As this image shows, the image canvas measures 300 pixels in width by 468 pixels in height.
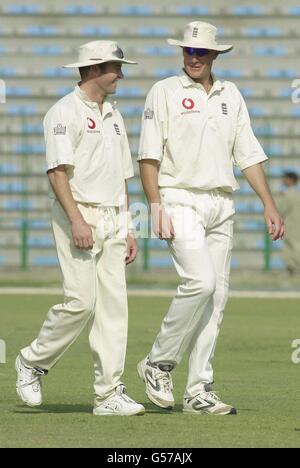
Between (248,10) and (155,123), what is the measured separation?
1995cm

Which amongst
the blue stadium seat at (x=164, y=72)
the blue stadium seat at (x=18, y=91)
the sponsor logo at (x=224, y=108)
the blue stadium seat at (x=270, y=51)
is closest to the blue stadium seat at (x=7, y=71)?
the blue stadium seat at (x=18, y=91)

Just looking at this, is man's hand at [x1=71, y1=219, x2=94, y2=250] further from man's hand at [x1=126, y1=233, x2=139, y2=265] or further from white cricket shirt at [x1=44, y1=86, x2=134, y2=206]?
man's hand at [x1=126, y1=233, x2=139, y2=265]

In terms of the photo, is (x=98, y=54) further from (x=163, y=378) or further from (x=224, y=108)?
(x=163, y=378)

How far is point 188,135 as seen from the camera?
793 centimetres

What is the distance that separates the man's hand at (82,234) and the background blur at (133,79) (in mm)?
18009

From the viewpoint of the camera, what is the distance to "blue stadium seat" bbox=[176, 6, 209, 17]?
2720 cm

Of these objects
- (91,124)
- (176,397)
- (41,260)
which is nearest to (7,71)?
(41,260)

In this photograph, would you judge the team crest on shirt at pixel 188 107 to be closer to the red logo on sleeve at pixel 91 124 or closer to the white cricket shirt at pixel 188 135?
the white cricket shirt at pixel 188 135

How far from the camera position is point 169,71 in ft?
88.7

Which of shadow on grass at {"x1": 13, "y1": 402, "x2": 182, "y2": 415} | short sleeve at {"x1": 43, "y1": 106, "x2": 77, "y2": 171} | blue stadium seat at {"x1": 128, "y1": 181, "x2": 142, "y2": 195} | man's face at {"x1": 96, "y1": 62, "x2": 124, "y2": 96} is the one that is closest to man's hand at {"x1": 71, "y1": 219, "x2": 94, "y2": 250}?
short sleeve at {"x1": 43, "y1": 106, "x2": 77, "y2": 171}

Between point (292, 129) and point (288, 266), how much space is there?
324 cm

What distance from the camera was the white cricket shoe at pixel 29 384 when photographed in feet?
26.1
